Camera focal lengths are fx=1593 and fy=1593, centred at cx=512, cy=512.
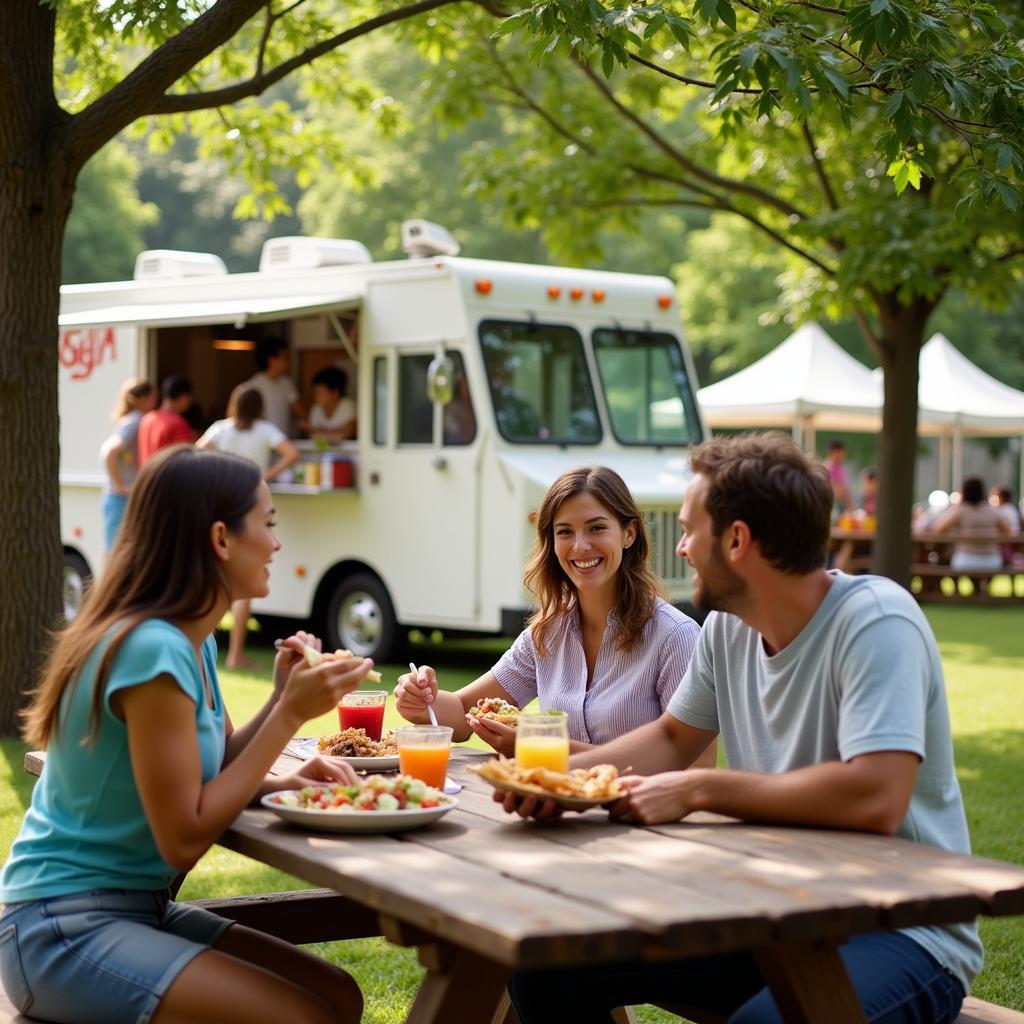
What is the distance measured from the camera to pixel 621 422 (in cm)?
1170

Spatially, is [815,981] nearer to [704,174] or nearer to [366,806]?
[366,806]

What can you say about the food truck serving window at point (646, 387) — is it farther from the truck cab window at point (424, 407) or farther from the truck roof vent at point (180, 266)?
the truck roof vent at point (180, 266)

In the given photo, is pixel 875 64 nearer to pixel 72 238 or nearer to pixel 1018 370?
pixel 1018 370

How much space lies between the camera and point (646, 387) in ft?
39.0

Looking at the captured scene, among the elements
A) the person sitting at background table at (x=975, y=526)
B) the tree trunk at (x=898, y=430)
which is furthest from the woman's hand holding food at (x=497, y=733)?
the person sitting at background table at (x=975, y=526)

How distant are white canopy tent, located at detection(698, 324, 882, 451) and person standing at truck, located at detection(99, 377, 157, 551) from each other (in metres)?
9.32

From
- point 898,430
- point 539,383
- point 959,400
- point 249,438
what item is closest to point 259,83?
point 539,383

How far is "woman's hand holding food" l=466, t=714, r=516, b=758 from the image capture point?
3.61 meters

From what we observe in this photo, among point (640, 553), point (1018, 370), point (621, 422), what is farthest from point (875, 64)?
point (1018, 370)

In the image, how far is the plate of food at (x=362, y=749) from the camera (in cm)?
350

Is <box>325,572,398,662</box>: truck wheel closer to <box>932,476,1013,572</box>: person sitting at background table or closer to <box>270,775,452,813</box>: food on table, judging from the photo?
<box>270,775,452,813</box>: food on table

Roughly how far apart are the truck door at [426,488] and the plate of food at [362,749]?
718 centimetres

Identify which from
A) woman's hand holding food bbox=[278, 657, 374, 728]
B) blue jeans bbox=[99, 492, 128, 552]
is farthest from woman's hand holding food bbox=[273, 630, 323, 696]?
blue jeans bbox=[99, 492, 128, 552]

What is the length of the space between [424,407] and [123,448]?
238cm
